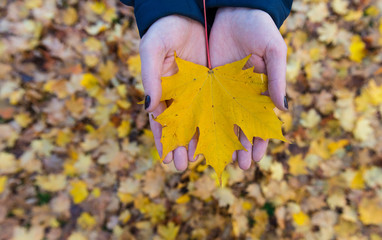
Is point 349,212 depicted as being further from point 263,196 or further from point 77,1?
point 77,1

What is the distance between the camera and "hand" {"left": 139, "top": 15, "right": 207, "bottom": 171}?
4.00 feet

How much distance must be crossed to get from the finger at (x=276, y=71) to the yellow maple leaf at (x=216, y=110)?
68mm

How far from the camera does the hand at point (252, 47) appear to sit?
49.6 inches

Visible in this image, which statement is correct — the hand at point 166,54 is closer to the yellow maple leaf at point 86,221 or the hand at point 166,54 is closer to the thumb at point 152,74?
the thumb at point 152,74

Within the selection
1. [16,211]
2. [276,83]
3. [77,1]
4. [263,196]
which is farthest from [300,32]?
[16,211]

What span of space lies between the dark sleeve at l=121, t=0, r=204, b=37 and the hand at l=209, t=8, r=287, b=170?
19 cm

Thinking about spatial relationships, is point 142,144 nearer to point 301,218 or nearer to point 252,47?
point 252,47

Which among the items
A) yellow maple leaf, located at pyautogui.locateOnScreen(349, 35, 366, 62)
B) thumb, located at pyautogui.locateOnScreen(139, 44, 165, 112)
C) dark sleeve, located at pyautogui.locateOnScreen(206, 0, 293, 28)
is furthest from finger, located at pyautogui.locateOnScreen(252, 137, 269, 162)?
yellow maple leaf, located at pyautogui.locateOnScreen(349, 35, 366, 62)

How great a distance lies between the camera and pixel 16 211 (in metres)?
1.89

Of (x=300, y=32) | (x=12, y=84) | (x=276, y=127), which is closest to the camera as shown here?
(x=276, y=127)

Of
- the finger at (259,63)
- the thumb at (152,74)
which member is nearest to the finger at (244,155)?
the finger at (259,63)

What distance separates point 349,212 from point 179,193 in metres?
1.29

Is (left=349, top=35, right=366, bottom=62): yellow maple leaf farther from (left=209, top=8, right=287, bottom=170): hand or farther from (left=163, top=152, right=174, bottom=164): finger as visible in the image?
(left=163, top=152, right=174, bottom=164): finger

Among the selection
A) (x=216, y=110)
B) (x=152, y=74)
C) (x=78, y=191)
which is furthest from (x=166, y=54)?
(x=78, y=191)
